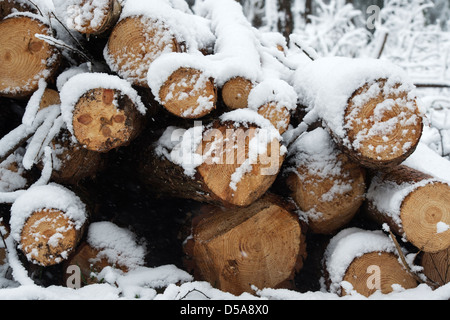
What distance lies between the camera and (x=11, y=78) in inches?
62.4

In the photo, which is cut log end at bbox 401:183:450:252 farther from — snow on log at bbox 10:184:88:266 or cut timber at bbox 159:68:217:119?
snow on log at bbox 10:184:88:266

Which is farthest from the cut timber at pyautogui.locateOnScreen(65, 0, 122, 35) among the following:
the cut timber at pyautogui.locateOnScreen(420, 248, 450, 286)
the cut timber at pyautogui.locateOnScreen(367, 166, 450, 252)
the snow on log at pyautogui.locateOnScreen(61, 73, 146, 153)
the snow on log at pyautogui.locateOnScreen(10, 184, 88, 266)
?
the cut timber at pyautogui.locateOnScreen(420, 248, 450, 286)

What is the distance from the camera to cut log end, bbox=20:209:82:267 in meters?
1.44

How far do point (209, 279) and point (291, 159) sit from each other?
2.12 feet

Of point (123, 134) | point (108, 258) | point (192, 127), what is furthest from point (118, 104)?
point (108, 258)

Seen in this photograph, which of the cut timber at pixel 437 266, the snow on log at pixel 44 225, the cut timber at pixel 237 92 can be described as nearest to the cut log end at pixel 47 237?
the snow on log at pixel 44 225

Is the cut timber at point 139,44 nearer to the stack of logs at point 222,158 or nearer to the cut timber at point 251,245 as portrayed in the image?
the stack of logs at point 222,158

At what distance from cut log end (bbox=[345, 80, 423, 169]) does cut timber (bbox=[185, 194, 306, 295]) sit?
1.48 ft

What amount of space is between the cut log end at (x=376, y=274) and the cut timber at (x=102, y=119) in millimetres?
1057

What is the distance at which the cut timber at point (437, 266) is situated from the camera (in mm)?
1497

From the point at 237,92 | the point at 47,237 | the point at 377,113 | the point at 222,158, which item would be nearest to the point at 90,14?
the point at 237,92

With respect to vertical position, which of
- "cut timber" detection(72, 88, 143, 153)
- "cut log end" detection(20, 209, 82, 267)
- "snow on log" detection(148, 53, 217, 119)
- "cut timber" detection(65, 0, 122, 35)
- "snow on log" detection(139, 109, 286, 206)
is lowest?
"cut log end" detection(20, 209, 82, 267)

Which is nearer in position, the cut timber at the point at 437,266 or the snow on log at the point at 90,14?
the snow on log at the point at 90,14
